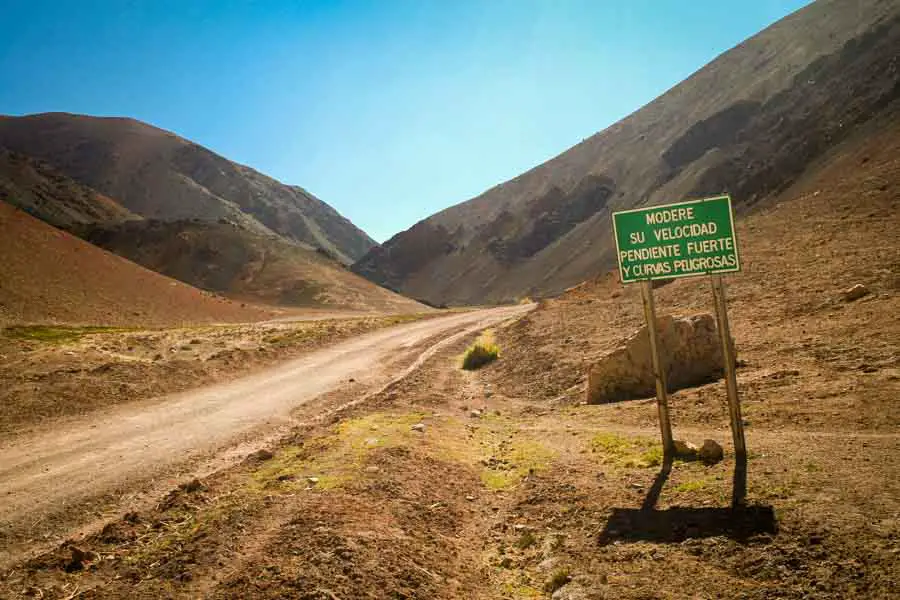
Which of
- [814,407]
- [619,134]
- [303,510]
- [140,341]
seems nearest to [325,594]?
[303,510]

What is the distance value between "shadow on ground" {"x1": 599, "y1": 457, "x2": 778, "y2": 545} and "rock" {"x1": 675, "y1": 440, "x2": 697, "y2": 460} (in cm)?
115

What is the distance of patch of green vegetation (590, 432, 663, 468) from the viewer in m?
7.70

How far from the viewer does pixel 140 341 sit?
963 inches

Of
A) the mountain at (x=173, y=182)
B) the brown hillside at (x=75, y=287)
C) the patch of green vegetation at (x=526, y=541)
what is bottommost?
the patch of green vegetation at (x=526, y=541)

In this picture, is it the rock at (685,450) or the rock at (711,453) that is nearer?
the rock at (711,453)

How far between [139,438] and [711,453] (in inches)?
430

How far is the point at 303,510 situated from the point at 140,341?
22074 millimetres

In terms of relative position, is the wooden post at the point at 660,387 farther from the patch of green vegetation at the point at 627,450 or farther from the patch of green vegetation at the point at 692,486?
the patch of green vegetation at the point at 692,486

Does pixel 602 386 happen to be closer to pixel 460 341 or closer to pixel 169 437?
pixel 169 437

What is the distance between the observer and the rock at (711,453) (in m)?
7.23

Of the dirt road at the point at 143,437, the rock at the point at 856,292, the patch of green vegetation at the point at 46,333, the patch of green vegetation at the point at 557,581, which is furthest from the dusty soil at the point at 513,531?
the patch of green vegetation at the point at 46,333

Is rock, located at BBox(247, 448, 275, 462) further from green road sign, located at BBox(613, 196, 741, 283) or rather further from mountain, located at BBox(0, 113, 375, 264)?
mountain, located at BBox(0, 113, 375, 264)

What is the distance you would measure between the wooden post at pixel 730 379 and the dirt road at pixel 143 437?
8917 millimetres

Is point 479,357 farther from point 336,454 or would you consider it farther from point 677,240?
point 677,240
